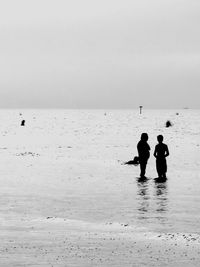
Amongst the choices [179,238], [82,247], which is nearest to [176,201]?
[179,238]

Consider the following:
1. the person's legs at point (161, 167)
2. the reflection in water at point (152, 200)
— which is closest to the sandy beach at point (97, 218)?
the reflection in water at point (152, 200)

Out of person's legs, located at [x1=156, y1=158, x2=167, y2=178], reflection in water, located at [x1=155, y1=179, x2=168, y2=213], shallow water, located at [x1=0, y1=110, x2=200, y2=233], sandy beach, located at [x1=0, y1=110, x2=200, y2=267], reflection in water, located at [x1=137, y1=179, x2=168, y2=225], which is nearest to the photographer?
sandy beach, located at [x1=0, y1=110, x2=200, y2=267]

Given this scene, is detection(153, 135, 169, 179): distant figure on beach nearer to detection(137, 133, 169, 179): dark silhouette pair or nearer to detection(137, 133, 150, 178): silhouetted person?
detection(137, 133, 169, 179): dark silhouette pair

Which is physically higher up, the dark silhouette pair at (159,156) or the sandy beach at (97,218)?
the dark silhouette pair at (159,156)

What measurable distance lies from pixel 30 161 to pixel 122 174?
283 inches

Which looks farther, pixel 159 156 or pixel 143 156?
Answer: pixel 143 156

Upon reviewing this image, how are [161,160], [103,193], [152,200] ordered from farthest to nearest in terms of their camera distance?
[161,160] < [103,193] < [152,200]

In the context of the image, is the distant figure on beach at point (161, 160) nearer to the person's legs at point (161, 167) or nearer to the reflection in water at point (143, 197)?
the person's legs at point (161, 167)

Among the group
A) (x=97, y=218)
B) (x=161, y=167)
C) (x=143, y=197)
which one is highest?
(x=161, y=167)

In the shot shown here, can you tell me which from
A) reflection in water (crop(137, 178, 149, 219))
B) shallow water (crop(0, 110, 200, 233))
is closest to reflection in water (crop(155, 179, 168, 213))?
shallow water (crop(0, 110, 200, 233))

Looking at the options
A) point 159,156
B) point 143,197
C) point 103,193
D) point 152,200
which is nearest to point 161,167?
point 159,156

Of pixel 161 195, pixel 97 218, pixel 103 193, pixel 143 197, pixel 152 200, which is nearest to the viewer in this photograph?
pixel 97 218

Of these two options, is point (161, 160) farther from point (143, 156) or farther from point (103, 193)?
point (103, 193)

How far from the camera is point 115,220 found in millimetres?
11672
